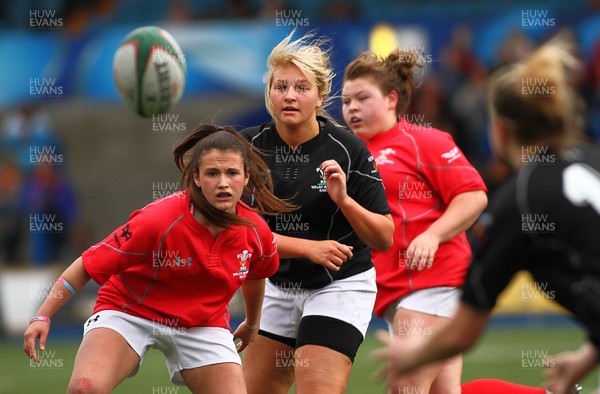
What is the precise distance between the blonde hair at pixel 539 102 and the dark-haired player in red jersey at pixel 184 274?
186 cm

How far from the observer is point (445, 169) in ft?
19.6

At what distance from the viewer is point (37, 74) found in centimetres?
1620

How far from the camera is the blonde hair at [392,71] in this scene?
6125 mm

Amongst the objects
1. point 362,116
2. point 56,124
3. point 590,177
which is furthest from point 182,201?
point 56,124

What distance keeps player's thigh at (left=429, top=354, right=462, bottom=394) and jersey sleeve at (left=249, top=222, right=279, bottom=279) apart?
3.79 feet

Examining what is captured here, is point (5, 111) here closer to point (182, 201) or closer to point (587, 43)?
point (587, 43)

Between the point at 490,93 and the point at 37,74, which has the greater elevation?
the point at 490,93

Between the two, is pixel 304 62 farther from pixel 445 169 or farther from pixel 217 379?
pixel 217 379

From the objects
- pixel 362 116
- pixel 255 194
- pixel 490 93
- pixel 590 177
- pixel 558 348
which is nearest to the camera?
pixel 590 177

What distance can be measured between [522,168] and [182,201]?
6.90 feet

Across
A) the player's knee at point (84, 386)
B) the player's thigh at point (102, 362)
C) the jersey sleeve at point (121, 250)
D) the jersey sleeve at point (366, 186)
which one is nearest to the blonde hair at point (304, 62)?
the jersey sleeve at point (366, 186)

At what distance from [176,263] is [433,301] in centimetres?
162

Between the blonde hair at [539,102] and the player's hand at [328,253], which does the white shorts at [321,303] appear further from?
the blonde hair at [539,102]

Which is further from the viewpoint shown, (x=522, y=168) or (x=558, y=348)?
(x=558, y=348)
